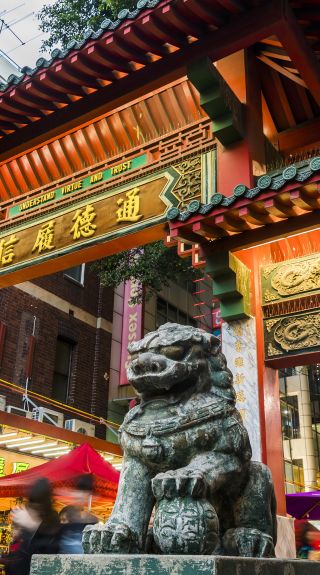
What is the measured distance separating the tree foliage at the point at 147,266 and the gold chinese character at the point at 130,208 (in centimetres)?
412

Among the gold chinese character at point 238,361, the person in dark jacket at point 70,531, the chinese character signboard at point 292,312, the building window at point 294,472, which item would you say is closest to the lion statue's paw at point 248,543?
the person in dark jacket at point 70,531

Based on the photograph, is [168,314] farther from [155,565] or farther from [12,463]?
[155,565]

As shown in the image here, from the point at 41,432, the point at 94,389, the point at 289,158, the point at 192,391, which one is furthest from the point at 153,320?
the point at 192,391

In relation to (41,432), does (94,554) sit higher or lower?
lower

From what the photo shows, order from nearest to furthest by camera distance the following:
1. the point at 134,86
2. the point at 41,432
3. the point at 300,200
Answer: the point at 300,200, the point at 134,86, the point at 41,432

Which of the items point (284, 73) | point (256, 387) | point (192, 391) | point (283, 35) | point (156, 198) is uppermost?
point (284, 73)

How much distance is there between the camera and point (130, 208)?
24.1 feet

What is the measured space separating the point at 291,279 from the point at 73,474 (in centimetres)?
351

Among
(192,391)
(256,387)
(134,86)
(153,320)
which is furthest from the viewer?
→ (153,320)

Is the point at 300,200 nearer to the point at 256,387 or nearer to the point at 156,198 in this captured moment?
the point at 256,387

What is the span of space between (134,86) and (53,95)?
109cm

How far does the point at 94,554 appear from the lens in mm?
2299

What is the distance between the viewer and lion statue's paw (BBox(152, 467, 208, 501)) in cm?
230

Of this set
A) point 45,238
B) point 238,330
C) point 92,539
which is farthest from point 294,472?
point 92,539
